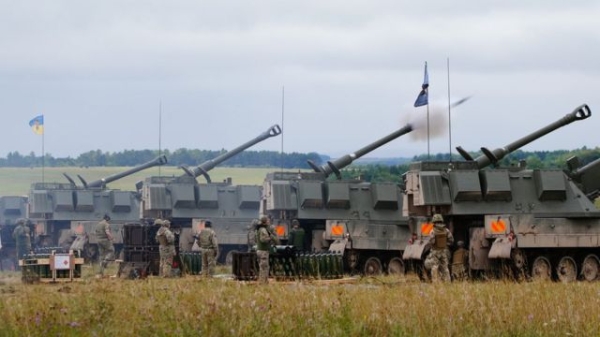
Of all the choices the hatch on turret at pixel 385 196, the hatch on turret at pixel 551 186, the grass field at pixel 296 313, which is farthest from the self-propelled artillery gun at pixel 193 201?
the grass field at pixel 296 313

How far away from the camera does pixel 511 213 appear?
34531 mm

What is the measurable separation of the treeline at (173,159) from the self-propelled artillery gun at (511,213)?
155 ft

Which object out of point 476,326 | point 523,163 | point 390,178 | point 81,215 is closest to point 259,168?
point 390,178

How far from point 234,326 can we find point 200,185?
33.3 metres

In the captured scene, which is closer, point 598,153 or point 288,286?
point 288,286

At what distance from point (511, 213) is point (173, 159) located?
7255cm

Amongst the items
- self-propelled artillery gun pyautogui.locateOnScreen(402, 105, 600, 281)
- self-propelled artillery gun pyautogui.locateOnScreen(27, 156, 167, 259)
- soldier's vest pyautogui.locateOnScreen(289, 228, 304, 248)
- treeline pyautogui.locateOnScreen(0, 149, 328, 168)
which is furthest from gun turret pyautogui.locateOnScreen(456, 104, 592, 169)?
treeline pyautogui.locateOnScreen(0, 149, 328, 168)

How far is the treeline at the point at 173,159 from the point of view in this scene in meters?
100

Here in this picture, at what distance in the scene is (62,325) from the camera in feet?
56.5

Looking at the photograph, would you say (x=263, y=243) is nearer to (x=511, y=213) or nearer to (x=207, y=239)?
(x=207, y=239)

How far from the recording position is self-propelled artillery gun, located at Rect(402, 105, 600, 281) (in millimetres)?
31750

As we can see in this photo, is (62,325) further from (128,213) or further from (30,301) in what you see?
(128,213)

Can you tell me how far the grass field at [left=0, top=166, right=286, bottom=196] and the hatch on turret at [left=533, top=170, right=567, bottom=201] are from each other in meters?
58.2

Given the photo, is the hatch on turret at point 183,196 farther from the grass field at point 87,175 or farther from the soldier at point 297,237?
the grass field at point 87,175
